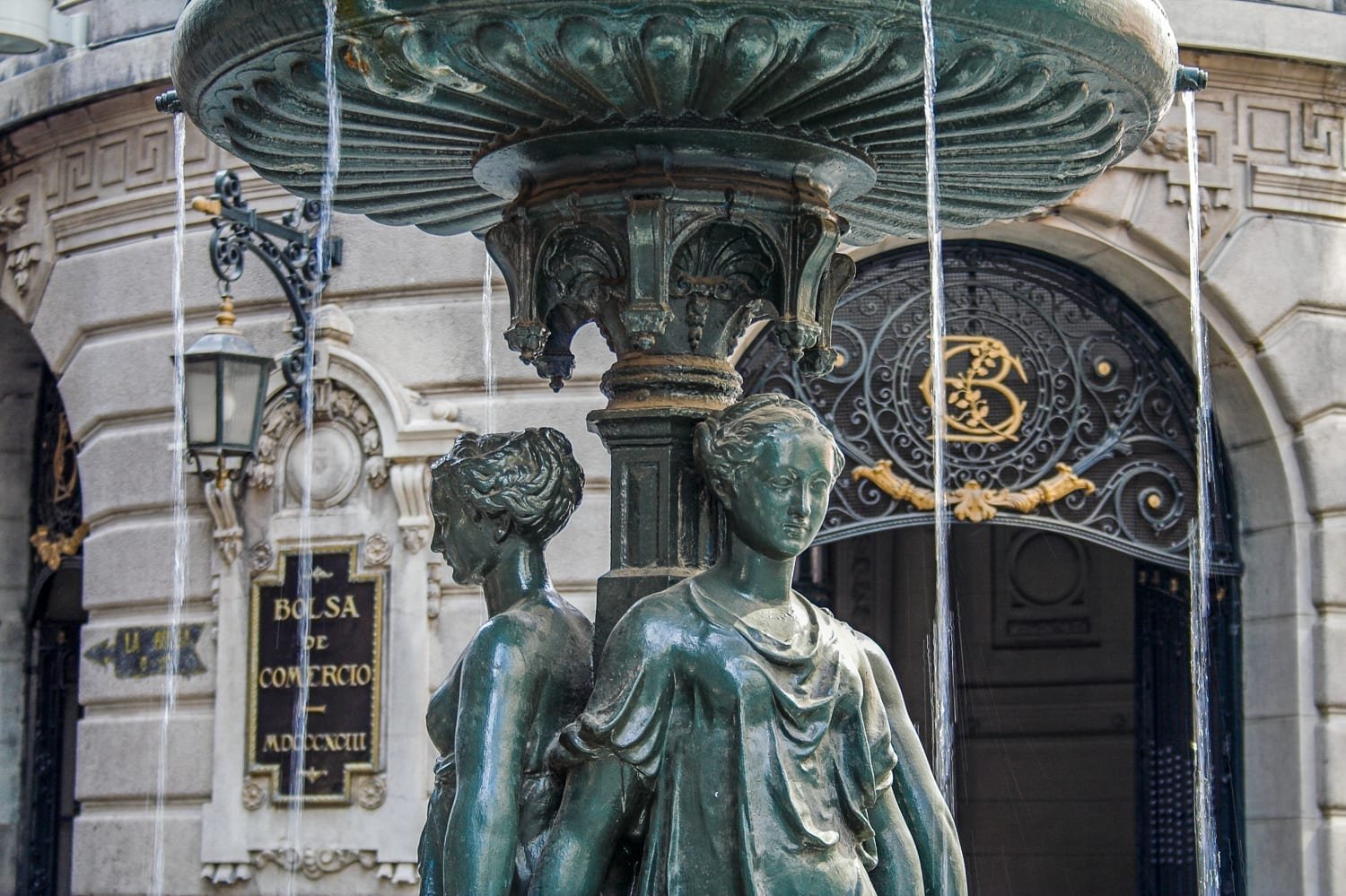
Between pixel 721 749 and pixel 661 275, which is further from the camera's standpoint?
pixel 661 275

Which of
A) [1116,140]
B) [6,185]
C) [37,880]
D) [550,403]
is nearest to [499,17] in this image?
[1116,140]

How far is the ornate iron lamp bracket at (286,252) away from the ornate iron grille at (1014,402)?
86.2 inches

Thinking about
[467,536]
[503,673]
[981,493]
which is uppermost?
[981,493]

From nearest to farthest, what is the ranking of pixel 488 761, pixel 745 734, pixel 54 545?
pixel 745 734
pixel 488 761
pixel 54 545

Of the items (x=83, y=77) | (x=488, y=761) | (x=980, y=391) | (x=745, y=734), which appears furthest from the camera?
(x=83, y=77)

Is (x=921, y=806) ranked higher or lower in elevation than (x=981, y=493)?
lower

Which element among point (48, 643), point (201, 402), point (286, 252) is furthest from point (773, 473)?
point (48, 643)

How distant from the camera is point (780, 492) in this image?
463 centimetres

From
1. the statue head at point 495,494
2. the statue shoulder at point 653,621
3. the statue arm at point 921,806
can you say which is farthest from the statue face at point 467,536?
the statue arm at point 921,806

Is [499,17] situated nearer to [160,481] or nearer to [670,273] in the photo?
[670,273]

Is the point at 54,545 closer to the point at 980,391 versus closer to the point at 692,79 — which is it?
the point at 980,391

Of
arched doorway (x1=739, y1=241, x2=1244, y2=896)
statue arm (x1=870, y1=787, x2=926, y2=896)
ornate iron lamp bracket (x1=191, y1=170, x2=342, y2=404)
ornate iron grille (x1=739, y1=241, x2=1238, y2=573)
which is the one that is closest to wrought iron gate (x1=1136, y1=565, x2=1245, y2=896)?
arched doorway (x1=739, y1=241, x2=1244, y2=896)

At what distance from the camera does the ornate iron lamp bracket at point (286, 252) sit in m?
10.5

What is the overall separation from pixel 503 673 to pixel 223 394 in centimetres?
589
